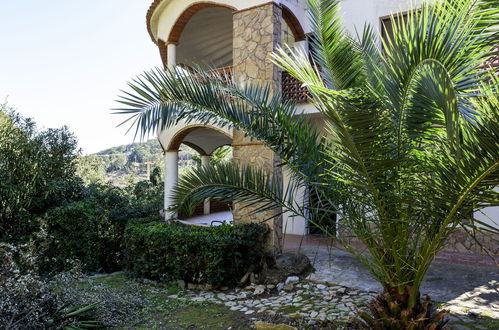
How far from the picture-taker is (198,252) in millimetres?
6875

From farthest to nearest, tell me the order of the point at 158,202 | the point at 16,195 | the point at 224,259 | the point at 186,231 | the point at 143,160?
the point at 143,160, the point at 158,202, the point at 16,195, the point at 186,231, the point at 224,259

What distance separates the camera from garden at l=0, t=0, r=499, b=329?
2844 mm

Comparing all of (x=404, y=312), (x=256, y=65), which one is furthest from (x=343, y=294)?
(x=256, y=65)

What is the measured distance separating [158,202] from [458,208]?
10.7 metres

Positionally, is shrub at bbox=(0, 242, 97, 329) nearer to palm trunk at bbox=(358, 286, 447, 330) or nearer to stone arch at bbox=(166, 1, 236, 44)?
palm trunk at bbox=(358, 286, 447, 330)

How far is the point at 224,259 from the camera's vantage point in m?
6.79

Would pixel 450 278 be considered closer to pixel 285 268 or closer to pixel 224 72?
pixel 285 268

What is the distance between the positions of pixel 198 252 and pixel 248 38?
490 centimetres

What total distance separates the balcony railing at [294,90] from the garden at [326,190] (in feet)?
11.7

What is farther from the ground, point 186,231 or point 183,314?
point 186,231

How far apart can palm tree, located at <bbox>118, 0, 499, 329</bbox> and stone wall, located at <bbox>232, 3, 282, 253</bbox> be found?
10.5ft

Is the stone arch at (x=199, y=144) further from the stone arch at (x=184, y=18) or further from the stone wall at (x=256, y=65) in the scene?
the stone wall at (x=256, y=65)

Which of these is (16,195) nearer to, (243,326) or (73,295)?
(73,295)

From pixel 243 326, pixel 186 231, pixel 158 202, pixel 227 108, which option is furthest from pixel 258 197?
pixel 158 202
